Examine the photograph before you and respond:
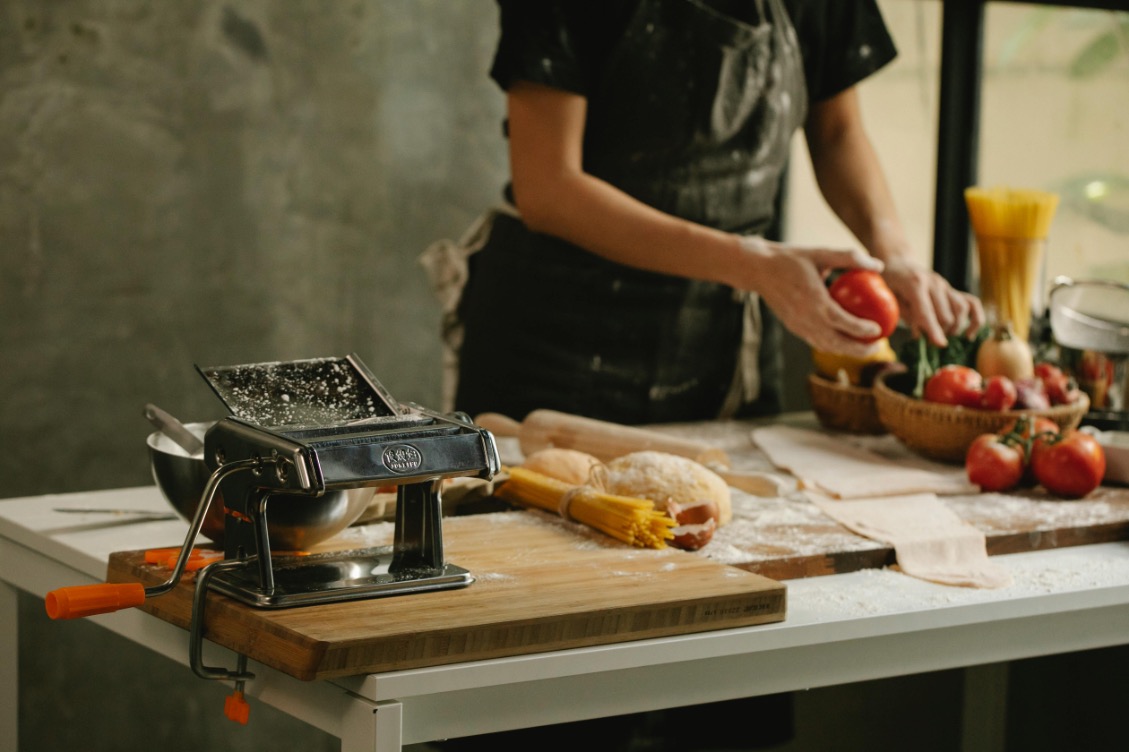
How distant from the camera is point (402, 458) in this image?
4.35 feet

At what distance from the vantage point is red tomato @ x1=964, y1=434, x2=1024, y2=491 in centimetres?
205

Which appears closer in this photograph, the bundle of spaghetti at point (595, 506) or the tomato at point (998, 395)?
the bundle of spaghetti at point (595, 506)

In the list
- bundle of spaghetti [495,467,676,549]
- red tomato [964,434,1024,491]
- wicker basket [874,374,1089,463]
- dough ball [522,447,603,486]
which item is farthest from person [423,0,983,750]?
bundle of spaghetti [495,467,676,549]

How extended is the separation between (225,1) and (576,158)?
51.7 inches

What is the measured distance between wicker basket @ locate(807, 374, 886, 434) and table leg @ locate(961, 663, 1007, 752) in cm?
48

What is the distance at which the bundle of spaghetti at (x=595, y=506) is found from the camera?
162 centimetres

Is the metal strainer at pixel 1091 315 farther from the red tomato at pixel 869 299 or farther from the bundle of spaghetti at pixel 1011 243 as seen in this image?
the red tomato at pixel 869 299

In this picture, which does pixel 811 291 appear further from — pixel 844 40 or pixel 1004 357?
pixel 844 40

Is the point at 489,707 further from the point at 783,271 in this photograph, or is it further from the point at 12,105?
the point at 12,105

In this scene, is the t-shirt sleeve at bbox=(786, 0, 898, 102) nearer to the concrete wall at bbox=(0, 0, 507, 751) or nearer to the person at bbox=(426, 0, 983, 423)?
the person at bbox=(426, 0, 983, 423)

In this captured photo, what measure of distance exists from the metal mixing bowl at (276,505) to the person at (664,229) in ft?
3.15

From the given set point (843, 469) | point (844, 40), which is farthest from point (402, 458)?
point (844, 40)

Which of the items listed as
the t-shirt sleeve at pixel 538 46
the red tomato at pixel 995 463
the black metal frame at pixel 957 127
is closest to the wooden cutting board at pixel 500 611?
the red tomato at pixel 995 463

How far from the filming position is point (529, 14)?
2.45 metres
